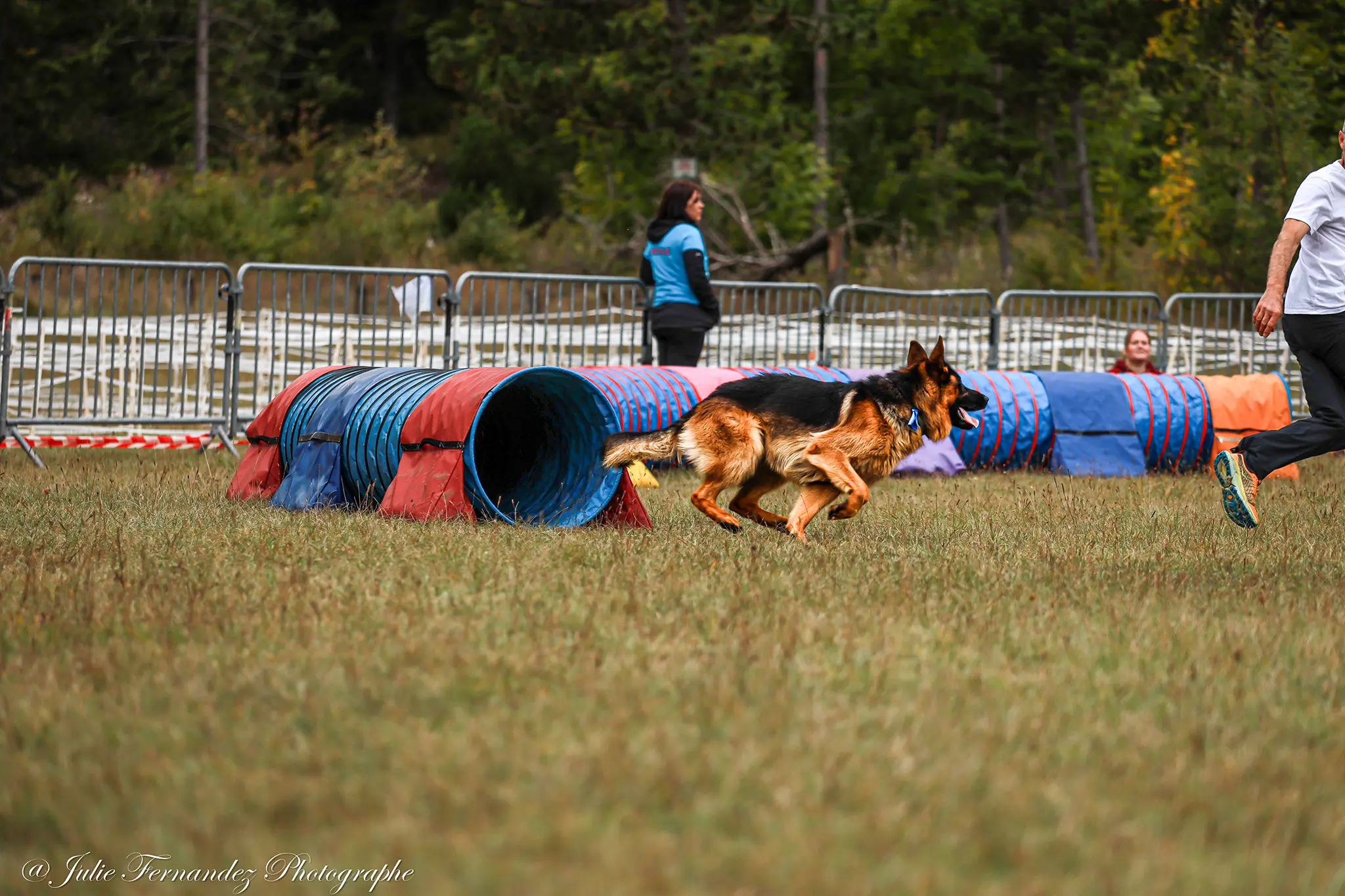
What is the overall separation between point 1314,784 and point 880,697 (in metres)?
→ 0.97

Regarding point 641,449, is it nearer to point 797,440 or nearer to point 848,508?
point 797,440

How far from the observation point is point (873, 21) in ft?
94.6

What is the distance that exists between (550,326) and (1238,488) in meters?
9.26

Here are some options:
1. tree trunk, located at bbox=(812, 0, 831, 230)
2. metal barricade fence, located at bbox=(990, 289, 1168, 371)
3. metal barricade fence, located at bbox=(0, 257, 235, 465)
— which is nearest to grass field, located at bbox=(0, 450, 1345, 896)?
metal barricade fence, located at bbox=(0, 257, 235, 465)

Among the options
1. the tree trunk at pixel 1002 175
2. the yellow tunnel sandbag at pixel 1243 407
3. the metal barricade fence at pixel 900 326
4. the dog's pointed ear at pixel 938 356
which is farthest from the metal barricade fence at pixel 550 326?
the tree trunk at pixel 1002 175

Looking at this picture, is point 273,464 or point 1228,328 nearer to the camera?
point 273,464

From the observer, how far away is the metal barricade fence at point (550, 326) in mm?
13227

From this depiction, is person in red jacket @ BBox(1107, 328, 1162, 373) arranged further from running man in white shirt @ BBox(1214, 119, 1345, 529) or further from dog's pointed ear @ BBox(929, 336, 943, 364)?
dog's pointed ear @ BBox(929, 336, 943, 364)

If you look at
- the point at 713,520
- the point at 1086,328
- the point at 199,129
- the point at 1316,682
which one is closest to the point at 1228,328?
the point at 1086,328

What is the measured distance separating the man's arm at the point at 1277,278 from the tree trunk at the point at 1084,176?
20.6 m

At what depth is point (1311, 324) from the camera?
6613mm

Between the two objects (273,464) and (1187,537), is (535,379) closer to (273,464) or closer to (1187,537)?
(273,464)

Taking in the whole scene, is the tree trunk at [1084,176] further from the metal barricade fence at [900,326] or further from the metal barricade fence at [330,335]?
the metal barricade fence at [330,335]

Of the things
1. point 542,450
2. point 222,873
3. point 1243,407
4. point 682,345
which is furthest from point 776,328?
point 222,873
